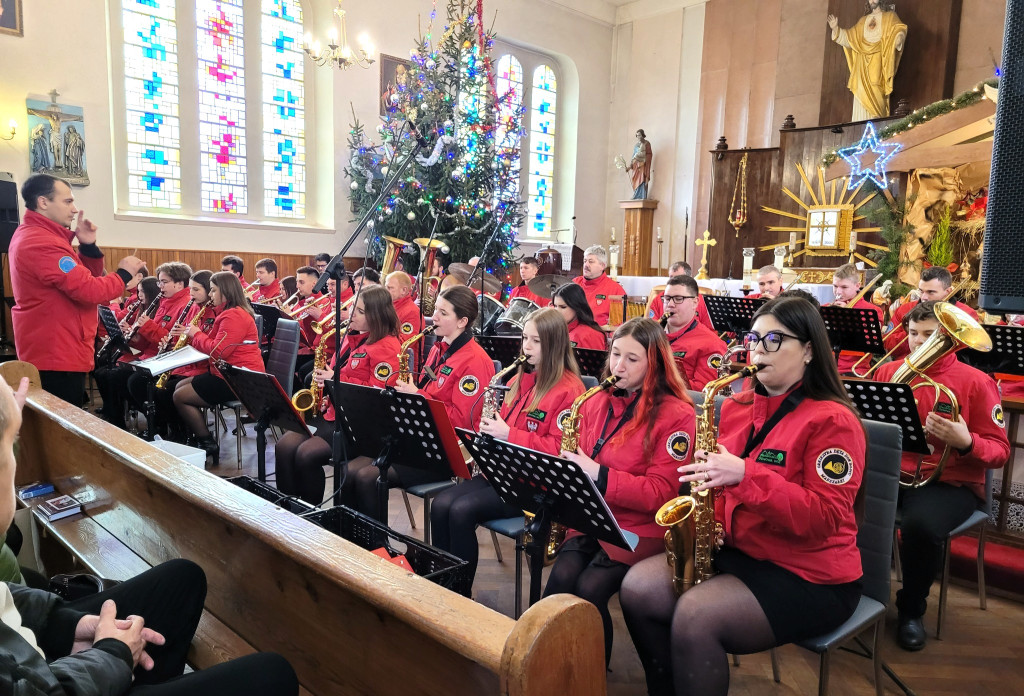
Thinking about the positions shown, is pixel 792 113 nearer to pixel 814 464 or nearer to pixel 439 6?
pixel 439 6

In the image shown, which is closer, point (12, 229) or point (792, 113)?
point (12, 229)

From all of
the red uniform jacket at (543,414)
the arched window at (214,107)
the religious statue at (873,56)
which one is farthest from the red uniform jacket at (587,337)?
the religious statue at (873,56)

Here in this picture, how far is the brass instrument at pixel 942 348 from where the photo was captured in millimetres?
2662

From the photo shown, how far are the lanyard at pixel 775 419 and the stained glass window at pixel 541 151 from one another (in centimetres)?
1221

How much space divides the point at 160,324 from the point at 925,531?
18.2 ft

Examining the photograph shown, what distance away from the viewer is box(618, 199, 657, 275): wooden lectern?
13.8 m

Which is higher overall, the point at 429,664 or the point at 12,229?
the point at 12,229

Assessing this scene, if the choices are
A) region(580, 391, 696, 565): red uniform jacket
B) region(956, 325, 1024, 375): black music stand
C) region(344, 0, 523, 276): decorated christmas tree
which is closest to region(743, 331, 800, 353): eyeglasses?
region(580, 391, 696, 565): red uniform jacket

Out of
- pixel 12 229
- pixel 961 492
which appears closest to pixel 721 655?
pixel 961 492

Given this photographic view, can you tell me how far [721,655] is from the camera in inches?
75.2

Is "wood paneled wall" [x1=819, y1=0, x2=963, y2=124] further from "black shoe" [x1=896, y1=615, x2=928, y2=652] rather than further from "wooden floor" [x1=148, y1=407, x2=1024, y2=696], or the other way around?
"black shoe" [x1=896, y1=615, x2=928, y2=652]

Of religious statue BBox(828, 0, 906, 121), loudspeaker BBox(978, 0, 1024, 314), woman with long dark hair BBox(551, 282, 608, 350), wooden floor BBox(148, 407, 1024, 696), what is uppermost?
religious statue BBox(828, 0, 906, 121)

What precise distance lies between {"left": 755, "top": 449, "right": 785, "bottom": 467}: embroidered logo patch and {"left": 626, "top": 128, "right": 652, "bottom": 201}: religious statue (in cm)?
1238

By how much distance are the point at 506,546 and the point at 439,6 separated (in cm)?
1030
